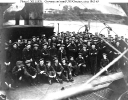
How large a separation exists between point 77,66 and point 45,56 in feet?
4.07

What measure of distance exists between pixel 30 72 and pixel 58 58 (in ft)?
4.90

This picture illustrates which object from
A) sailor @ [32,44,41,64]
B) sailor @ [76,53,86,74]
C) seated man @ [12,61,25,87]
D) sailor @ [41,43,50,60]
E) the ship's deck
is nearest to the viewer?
the ship's deck

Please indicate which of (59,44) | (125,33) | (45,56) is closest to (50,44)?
(59,44)

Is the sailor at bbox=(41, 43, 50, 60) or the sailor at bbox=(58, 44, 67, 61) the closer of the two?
the sailor at bbox=(41, 43, 50, 60)

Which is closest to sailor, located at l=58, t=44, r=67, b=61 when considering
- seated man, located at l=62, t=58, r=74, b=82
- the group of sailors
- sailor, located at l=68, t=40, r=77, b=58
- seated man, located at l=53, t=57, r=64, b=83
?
the group of sailors

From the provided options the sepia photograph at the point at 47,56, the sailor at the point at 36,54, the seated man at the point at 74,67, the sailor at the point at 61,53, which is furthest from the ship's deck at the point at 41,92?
the sailor at the point at 61,53

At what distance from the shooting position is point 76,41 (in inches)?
312

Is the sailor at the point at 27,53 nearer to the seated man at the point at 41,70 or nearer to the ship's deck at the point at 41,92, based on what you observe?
the seated man at the point at 41,70

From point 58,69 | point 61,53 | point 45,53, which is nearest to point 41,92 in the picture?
point 58,69

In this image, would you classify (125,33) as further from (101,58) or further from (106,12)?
(101,58)

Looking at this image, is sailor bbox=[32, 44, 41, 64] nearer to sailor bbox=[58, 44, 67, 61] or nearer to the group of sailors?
the group of sailors

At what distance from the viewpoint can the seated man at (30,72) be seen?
5863mm

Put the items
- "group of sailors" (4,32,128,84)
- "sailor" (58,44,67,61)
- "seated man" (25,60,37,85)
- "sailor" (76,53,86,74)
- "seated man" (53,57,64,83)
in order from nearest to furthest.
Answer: "seated man" (25,60,37,85), "group of sailors" (4,32,128,84), "seated man" (53,57,64,83), "sailor" (76,53,86,74), "sailor" (58,44,67,61)

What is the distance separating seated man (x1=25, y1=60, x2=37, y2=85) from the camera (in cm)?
586
